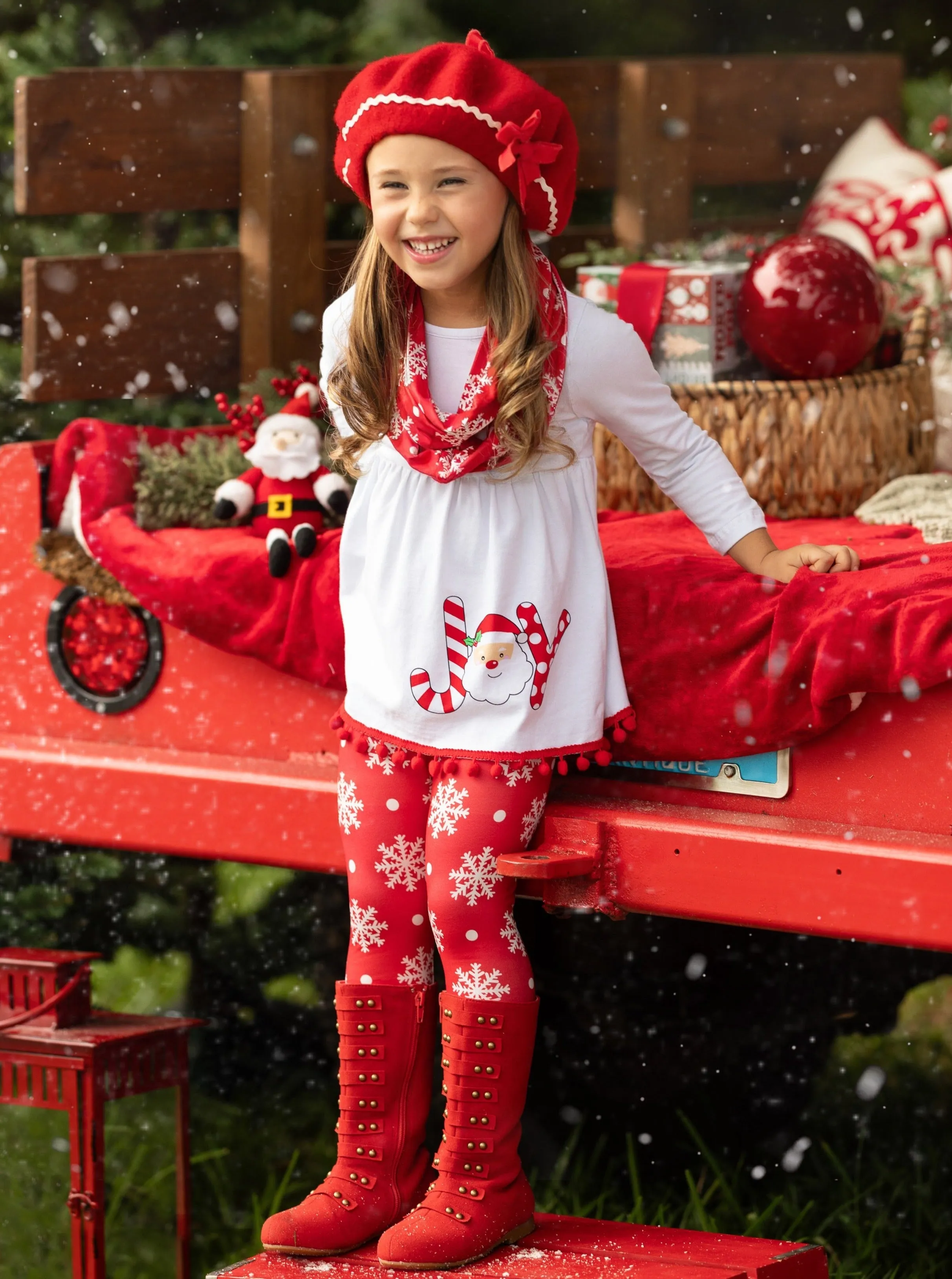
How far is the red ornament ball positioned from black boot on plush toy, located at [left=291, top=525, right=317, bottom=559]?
0.63m

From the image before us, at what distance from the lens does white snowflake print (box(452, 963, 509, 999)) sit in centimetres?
145

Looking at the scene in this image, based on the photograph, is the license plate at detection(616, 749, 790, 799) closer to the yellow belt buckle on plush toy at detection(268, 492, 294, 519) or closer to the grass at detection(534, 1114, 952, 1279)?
the yellow belt buckle on plush toy at detection(268, 492, 294, 519)

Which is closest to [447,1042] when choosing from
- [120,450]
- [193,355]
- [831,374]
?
[120,450]

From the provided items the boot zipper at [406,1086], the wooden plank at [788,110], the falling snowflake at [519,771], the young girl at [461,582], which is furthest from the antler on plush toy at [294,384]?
the wooden plank at [788,110]

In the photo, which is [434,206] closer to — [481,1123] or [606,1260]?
[481,1123]

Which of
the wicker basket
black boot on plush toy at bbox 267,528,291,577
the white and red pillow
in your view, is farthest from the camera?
the white and red pillow

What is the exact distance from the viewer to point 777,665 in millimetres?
1426

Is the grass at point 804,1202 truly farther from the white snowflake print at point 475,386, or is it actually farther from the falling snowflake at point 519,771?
the white snowflake print at point 475,386

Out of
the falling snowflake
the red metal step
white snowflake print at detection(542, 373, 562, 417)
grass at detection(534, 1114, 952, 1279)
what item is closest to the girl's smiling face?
white snowflake print at detection(542, 373, 562, 417)

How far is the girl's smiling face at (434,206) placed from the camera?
4.62 ft

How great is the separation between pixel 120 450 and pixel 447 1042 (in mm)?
779

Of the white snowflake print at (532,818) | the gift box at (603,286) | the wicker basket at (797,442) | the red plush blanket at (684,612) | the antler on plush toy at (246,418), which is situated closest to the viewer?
the red plush blanket at (684,612)

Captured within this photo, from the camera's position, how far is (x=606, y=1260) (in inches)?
56.2

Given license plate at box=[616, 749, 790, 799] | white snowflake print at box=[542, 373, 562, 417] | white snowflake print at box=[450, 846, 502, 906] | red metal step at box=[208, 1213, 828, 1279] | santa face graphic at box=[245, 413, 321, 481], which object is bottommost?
red metal step at box=[208, 1213, 828, 1279]
